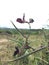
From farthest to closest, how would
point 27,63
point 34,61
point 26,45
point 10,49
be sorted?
point 10,49 < point 27,63 < point 34,61 < point 26,45

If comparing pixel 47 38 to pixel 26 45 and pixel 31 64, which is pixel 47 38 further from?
pixel 26 45

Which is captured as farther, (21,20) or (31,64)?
(31,64)

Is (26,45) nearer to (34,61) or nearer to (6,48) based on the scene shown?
(34,61)

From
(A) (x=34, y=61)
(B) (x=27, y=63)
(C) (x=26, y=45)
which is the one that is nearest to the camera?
(C) (x=26, y=45)

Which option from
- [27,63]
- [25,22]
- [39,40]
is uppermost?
[25,22]

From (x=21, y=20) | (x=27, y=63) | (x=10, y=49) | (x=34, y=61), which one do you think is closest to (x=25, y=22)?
(x=21, y=20)

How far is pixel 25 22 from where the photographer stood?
0.60 metres

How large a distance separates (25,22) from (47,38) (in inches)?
17.1

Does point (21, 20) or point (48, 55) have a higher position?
point (21, 20)

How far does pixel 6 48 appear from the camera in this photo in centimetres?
110

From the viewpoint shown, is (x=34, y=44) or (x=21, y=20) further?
(x=34, y=44)

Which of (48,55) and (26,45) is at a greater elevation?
(26,45)

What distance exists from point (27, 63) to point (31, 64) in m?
0.04

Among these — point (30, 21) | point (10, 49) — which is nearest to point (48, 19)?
point (10, 49)
